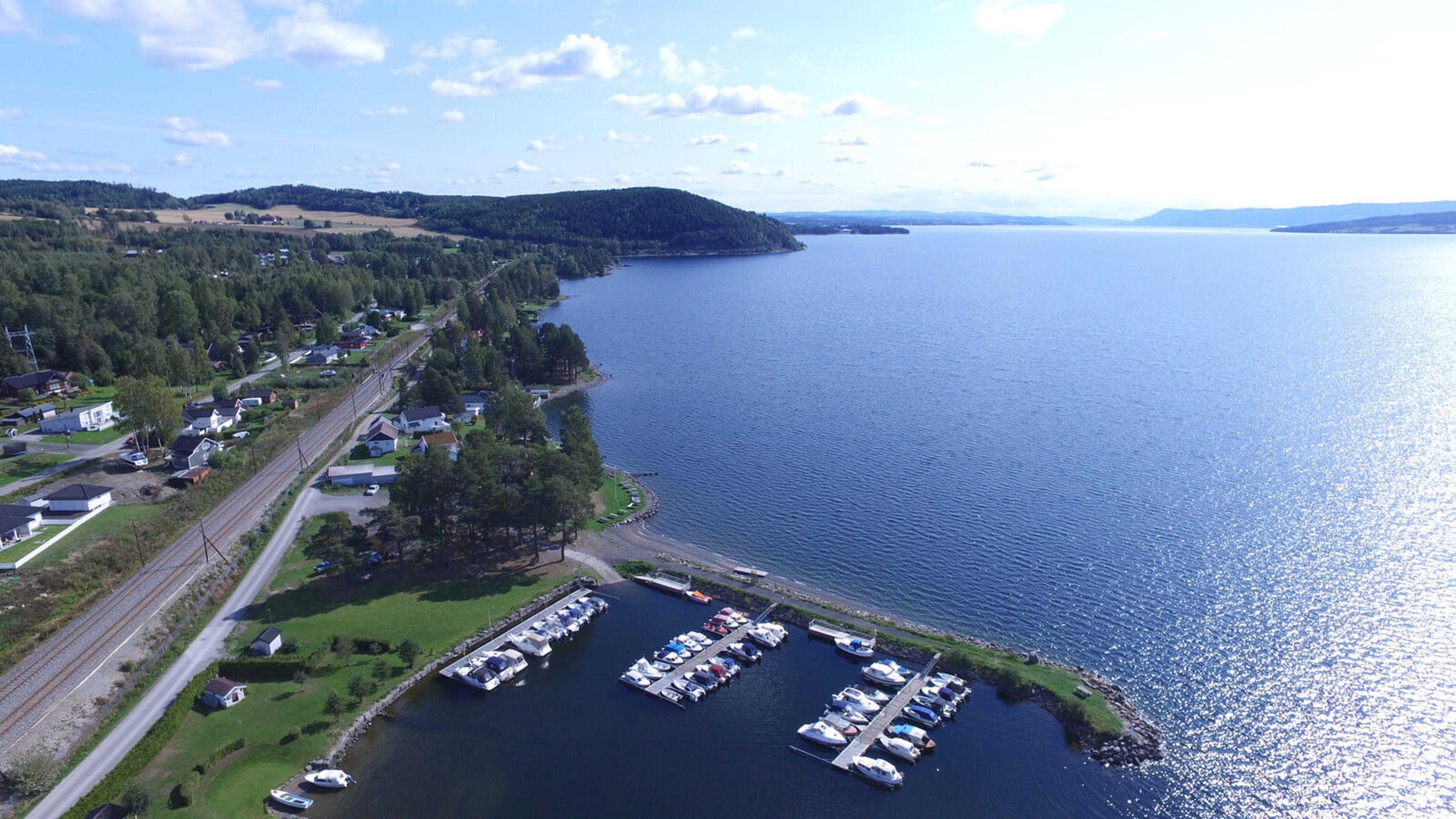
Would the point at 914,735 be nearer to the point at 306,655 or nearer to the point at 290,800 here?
the point at 290,800

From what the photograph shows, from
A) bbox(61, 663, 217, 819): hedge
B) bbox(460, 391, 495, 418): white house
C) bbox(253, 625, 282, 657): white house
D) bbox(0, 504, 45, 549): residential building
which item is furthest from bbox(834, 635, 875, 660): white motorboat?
bbox(0, 504, 45, 549): residential building

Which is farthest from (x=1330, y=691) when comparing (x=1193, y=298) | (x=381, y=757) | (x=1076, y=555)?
(x=1193, y=298)

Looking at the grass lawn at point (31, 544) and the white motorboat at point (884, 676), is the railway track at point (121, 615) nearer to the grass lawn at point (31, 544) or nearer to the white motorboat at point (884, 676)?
the grass lawn at point (31, 544)

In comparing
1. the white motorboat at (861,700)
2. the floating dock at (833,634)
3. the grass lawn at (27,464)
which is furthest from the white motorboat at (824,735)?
the grass lawn at (27,464)

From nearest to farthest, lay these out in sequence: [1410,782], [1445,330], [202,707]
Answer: [1410,782], [202,707], [1445,330]

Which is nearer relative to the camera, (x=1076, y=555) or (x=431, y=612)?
(x=431, y=612)

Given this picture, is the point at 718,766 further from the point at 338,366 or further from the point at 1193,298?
the point at 1193,298

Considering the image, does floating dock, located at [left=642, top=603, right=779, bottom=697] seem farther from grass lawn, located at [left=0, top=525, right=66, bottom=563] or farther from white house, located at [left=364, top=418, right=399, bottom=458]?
white house, located at [left=364, top=418, right=399, bottom=458]
